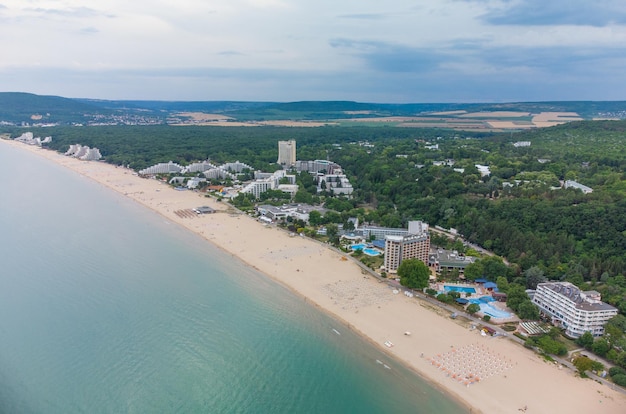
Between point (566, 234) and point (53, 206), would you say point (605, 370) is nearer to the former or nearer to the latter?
point (566, 234)

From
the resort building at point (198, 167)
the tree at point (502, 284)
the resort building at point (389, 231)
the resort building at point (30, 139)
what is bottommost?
the tree at point (502, 284)

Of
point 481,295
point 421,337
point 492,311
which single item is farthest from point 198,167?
point 421,337

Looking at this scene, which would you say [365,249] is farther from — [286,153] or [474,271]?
[286,153]

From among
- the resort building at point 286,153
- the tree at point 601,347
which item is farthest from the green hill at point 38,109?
the tree at point 601,347

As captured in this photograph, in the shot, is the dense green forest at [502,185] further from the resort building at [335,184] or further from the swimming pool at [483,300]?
the swimming pool at [483,300]

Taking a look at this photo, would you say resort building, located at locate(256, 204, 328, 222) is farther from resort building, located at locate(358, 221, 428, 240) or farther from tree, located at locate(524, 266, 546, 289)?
tree, located at locate(524, 266, 546, 289)

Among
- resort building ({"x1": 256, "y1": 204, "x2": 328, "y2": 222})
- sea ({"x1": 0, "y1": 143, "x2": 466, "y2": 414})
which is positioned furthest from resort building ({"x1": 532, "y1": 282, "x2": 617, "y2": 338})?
resort building ({"x1": 256, "y1": 204, "x2": 328, "y2": 222})

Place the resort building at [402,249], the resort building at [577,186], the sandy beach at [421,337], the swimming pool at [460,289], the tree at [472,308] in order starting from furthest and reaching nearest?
the resort building at [577,186], the resort building at [402,249], the swimming pool at [460,289], the tree at [472,308], the sandy beach at [421,337]
